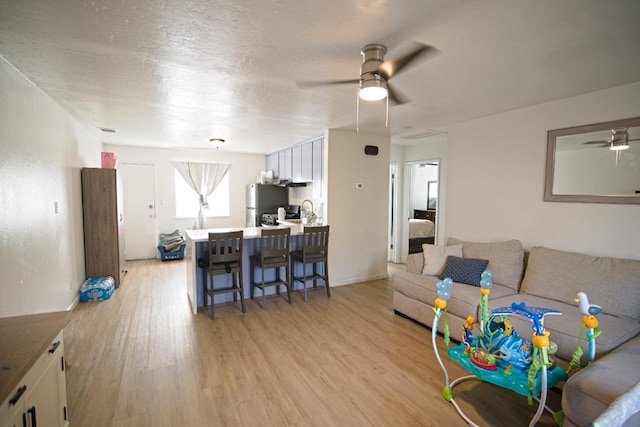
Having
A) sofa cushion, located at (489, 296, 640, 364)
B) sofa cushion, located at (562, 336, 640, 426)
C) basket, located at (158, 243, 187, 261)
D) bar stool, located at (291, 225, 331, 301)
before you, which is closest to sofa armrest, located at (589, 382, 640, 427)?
sofa cushion, located at (562, 336, 640, 426)

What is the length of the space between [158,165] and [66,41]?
4.89 metres

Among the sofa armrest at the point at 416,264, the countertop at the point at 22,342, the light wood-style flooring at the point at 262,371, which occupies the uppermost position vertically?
the countertop at the point at 22,342

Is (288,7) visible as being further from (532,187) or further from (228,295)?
(228,295)

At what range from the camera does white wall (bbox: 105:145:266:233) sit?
20.6ft

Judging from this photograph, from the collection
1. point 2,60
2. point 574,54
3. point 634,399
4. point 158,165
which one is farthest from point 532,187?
point 158,165

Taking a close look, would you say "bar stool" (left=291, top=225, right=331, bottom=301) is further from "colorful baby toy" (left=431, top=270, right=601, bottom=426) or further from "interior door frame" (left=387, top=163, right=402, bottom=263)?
"interior door frame" (left=387, top=163, right=402, bottom=263)

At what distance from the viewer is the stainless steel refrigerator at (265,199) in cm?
642

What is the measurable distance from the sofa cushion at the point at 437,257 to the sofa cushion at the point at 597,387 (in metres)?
1.73

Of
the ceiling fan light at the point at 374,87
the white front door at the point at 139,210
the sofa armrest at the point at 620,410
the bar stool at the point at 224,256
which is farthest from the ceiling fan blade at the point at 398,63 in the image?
the white front door at the point at 139,210

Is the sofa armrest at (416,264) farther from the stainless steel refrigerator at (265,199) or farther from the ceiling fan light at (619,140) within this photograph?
the stainless steel refrigerator at (265,199)

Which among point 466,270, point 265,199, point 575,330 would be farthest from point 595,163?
point 265,199

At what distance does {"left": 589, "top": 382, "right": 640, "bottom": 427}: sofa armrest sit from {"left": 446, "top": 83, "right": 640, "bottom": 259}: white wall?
2.38m

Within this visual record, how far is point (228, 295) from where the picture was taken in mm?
4000

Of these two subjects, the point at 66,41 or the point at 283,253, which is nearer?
the point at 66,41
